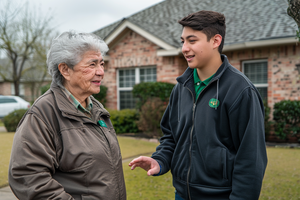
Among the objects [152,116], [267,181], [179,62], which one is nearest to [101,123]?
[267,181]

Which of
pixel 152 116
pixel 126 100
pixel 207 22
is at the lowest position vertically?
pixel 152 116

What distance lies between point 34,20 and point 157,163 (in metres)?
26.7

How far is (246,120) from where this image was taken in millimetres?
1823

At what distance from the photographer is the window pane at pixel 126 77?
40.7 ft

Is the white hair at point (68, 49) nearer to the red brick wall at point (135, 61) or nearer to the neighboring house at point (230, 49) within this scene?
the neighboring house at point (230, 49)

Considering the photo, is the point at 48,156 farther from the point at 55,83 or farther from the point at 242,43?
the point at 242,43

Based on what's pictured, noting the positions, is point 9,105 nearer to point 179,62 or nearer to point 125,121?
point 125,121

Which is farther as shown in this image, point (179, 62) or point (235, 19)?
point (235, 19)

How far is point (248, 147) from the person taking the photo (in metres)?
1.79

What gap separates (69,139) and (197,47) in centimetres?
112

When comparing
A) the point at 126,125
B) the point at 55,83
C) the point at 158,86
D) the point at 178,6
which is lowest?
the point at 126,125

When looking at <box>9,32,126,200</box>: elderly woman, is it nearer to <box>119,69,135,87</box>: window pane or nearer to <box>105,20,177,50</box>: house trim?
<box>105,20,177,50</box>: house trim

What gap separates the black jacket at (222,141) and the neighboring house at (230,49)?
7.38m

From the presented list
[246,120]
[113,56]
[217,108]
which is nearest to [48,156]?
[217,108]
